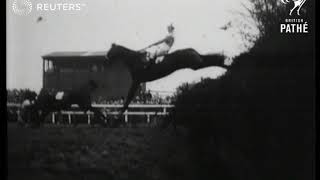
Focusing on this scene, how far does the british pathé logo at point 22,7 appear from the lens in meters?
3.12

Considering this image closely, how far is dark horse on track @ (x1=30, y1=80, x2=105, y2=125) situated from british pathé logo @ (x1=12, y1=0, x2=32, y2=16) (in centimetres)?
63

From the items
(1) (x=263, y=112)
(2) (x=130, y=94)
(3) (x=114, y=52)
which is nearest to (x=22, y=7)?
(3) (x=114, y=52)

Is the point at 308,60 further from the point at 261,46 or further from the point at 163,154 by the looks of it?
the point at 163,154

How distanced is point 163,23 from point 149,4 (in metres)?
0.18

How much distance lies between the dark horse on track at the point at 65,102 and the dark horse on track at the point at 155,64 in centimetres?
25

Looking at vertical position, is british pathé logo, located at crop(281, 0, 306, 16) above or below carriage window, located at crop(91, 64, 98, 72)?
above

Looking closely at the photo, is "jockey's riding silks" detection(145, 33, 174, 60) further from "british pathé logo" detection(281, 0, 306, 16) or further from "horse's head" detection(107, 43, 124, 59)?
"british pathé logo" detection(281, 0, 306, 16)

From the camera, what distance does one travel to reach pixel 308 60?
3.09 meters

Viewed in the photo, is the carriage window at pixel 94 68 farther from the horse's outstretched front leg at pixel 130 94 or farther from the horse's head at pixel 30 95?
the horse's head at pixel 30 95

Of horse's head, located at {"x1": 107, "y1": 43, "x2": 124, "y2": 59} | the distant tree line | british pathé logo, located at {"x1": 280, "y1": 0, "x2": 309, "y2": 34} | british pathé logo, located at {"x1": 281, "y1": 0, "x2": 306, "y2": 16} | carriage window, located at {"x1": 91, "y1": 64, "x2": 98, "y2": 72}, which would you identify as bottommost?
the distant tree line

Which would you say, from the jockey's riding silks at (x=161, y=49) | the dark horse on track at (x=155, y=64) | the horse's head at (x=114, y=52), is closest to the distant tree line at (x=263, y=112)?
the dark horse on track at (x=155, y=64)

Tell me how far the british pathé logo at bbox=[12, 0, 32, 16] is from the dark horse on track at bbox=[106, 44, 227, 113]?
71 centimetres

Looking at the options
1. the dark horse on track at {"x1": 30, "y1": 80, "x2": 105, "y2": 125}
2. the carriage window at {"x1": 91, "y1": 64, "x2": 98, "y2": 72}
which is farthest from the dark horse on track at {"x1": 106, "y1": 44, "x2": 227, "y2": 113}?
the dark horse on track at {"x1": 30, "y1": 80, "x2": 105, "y2": 125}

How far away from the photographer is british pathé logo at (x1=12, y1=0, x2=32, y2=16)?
10.2 feet
